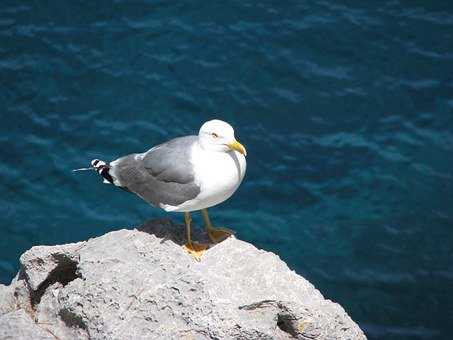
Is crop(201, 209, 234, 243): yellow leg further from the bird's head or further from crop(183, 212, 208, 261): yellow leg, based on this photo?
the bird's head

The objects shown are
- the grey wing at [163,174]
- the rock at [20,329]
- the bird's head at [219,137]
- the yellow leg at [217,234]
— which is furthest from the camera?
the yellow leg at [217,234]

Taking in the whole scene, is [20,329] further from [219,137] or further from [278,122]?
[278,122]

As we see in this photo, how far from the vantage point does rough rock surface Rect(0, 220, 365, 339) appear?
19.2ft

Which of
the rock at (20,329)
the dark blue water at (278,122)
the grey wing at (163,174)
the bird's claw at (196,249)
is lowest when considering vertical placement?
the dark blue water at (278,122)

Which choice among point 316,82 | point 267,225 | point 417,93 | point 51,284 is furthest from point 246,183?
point 51,284

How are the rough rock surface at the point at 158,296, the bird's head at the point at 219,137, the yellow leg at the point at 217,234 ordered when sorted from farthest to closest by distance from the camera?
the yellow leg at the point at 217,234 → the bird's head at the point at 219,137 → the rough rock surface at the point at 158,296

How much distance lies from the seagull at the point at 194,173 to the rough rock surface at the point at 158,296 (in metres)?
0.33

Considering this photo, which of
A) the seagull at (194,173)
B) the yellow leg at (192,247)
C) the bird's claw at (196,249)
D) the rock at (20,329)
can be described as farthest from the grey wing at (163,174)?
the rock at (20,329)

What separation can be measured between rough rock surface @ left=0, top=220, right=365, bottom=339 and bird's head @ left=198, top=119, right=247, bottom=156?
75 centimetres

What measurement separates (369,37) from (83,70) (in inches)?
154

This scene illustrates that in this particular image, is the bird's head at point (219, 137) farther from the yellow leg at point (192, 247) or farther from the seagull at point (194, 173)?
the yellow leg at point (192, 247)

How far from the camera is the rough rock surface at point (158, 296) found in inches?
230

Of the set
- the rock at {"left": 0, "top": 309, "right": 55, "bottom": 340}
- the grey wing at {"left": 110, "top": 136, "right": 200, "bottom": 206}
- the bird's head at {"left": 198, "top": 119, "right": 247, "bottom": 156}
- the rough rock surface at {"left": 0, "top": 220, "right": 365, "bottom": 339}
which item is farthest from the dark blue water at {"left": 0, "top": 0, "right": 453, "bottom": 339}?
the rock at {"left": 0, "top": 309, "right": 55, "bottom": 340}

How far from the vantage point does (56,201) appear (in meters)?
10.3
